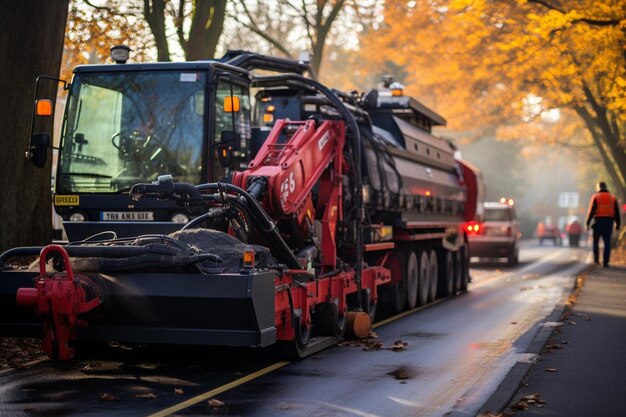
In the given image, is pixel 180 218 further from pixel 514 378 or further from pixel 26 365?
pixel 514 378

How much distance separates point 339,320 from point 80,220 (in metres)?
3.39

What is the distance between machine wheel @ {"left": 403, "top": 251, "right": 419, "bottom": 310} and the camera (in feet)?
62.0

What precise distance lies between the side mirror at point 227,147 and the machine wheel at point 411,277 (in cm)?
590

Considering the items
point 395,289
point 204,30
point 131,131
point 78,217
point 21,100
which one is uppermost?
point 204,30

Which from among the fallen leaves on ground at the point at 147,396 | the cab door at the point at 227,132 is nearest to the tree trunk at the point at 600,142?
the cab door at the point at 227,132

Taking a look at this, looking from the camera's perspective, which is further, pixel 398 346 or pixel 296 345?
pixel 398 346

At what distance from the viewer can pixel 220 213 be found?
39.2 feet

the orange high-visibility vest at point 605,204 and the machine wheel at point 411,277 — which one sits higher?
the orange high-visibility vest at point 605,204

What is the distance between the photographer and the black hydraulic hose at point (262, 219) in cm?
1165

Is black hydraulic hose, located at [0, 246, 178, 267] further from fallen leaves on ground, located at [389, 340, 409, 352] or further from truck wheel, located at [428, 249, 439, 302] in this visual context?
truck wheel, located at [428, 249, 439, 302]

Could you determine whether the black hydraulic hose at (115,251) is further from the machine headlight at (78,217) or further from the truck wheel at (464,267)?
the truck wheel at (464,267)

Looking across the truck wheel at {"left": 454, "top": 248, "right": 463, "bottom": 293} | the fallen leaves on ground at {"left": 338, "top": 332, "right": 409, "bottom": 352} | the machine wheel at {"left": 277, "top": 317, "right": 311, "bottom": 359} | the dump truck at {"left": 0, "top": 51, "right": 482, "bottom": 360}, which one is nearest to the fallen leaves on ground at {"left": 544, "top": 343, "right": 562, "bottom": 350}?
the fallen leaves on ground at {"left": 338, "top": 332, "right": 409, "bottom": 352}

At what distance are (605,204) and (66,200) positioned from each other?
19.0 metres

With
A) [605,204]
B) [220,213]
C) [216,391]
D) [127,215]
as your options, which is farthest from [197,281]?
[605,204]
